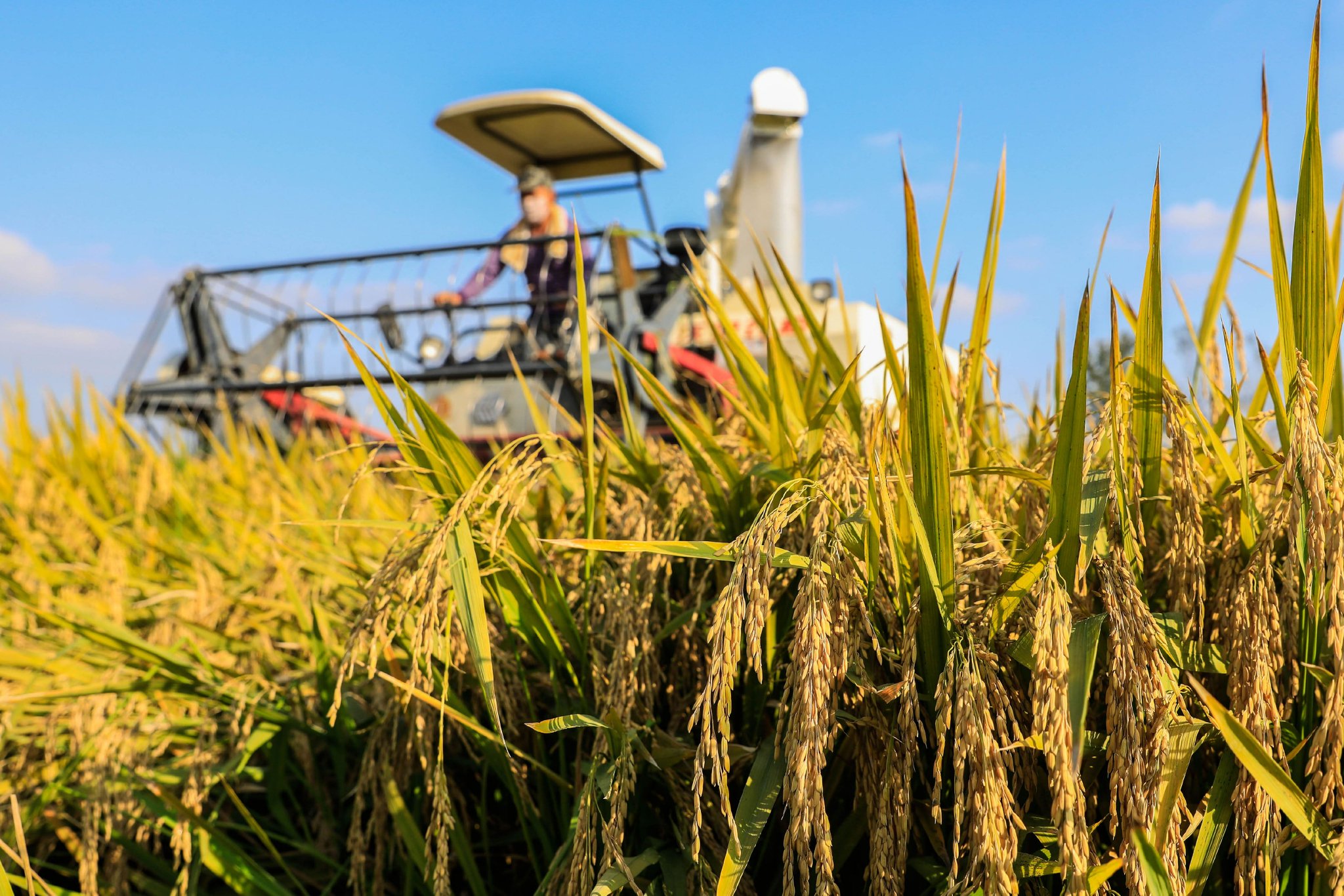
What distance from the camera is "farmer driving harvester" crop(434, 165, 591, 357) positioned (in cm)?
754

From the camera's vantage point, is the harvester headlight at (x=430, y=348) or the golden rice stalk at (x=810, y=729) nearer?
the golden rice stalk at (x=810, y=729)

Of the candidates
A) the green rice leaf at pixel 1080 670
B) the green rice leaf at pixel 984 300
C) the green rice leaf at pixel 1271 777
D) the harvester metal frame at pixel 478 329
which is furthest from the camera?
the harvester metal frame at pixel 478 329

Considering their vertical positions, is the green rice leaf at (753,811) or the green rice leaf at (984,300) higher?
the green rice leaf at (984,300)

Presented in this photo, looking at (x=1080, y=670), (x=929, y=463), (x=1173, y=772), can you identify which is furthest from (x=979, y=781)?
(x=929, y=463)

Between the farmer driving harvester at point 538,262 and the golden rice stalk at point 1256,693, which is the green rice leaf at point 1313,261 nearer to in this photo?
the golden rice stalk at point 1256,693

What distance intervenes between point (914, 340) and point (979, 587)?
1.03 feet

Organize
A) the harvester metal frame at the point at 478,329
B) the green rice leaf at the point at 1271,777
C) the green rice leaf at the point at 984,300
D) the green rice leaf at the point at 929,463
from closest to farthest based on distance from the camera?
the green rice leaf at the point at 1271,777 < the green rice leaf at the point at 929,463 < the green rice leaf at the point at 984,300 < the harvester metal frame at the point at 478,329

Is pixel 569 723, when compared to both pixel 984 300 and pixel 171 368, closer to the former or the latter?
pixel 984 300

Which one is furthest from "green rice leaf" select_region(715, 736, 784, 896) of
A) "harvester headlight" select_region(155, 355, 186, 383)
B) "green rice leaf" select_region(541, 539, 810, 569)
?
"harvester headlight" select_region(155, 355, 186, 383)

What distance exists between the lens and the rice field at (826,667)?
938mm

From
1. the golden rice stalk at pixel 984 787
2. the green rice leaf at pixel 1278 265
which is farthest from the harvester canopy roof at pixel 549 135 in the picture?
the golden rice stalk at pixel 984 787

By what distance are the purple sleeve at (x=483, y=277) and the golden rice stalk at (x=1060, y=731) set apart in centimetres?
731

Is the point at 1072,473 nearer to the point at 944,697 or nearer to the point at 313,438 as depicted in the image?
the point at 944,697

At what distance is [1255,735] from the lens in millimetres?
1011
